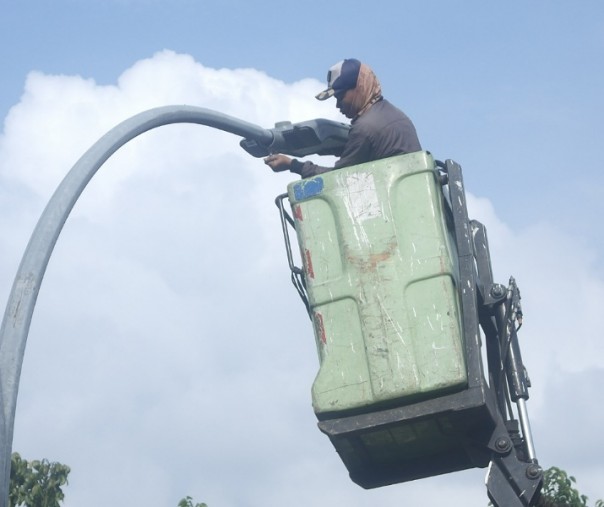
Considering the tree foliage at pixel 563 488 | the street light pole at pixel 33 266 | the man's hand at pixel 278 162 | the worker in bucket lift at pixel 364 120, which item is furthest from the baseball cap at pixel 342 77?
the tree foliage at pixel 563 488

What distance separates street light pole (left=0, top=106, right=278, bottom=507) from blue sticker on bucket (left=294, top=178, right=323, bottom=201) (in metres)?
0.79

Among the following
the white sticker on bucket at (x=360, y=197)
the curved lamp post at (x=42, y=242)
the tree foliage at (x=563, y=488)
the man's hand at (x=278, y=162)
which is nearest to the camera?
the curved lamp post at (x=42, y=242)

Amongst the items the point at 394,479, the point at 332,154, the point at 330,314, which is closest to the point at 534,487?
the point at 394,479

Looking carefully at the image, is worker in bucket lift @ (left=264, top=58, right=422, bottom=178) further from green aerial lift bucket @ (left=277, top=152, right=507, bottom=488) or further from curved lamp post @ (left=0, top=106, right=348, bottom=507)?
curved lamp post @ (left=0, top=106, right=348, bottom=507)

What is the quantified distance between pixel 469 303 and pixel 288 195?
1.07m

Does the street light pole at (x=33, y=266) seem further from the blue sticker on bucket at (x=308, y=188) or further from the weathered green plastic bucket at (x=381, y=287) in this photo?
the weathered green plastic bucket at (x=381, y=287)

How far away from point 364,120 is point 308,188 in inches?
24.2

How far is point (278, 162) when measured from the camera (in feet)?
24.1

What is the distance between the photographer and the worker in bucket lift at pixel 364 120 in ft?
21.6

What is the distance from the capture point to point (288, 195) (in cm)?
642

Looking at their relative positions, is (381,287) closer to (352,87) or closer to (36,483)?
(352,87)

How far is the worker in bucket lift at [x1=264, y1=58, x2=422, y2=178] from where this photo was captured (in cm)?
658

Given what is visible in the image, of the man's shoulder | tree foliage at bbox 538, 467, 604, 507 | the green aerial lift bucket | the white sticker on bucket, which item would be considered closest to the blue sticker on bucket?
the green aerial lift bucket

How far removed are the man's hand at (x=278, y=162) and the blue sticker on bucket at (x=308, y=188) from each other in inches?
38.4
